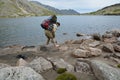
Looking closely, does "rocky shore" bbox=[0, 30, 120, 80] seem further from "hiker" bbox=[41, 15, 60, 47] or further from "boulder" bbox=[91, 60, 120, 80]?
"hiker" bbox=[41, 15, 60, 47]

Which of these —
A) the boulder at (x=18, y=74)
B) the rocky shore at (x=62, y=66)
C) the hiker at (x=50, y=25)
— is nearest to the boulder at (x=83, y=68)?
the rocky shore at (x=62, y=66)

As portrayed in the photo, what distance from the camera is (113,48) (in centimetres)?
2434

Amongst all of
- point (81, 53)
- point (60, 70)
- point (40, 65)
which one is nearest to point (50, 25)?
point (81, 53)

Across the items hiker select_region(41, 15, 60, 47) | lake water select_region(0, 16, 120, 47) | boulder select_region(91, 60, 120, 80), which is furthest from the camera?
lake water select_region(0, 16, 120, 47)

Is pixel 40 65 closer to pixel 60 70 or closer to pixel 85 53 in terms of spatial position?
pixel 60 70

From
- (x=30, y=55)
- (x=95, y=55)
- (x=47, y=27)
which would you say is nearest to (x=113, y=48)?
(x=95, y=55)

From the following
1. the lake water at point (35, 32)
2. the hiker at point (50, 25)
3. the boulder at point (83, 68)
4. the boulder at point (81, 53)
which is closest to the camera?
the boulder at point (83, 68)

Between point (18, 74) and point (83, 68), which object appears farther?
point (83, 68)

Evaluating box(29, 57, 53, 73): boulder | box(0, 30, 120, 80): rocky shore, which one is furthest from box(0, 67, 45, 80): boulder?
box(29, 57, 53, 73): boulder

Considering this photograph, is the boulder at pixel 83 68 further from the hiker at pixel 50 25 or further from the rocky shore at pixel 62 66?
the hiker at pixel 50 25

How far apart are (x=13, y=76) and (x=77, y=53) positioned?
9862mm

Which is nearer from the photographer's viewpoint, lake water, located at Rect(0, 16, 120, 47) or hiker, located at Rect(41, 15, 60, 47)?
hiker, located at Rect(41, 15, 60, 47)

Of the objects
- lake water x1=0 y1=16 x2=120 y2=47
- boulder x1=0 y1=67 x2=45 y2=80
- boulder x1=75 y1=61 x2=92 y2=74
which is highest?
boulder x1=0 y1=67 x2=45 y2=80

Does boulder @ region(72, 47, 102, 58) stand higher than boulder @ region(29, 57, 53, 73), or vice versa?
boulder @ region(29, 57, 53, 73)
